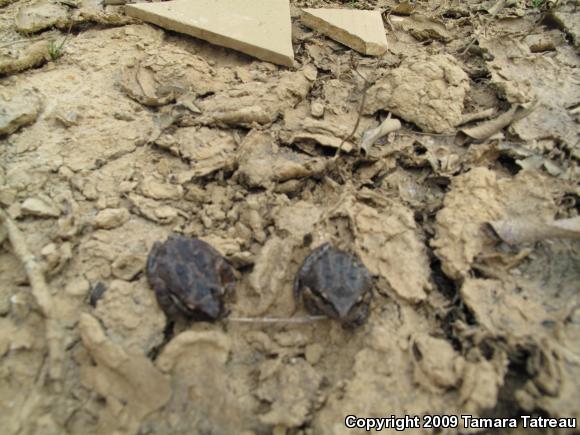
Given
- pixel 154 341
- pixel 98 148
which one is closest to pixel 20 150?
pixel 98 148

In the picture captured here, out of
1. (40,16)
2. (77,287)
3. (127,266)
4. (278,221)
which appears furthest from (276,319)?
(40,16)

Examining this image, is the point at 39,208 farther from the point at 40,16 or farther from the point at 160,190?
the point at 40,16

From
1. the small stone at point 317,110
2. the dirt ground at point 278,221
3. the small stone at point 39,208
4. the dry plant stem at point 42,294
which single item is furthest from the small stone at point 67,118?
the small stone at point 317,110

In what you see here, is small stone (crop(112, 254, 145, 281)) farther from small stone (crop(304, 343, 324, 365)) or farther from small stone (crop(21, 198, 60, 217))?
small stone (crop(304, 343, 324, 365))

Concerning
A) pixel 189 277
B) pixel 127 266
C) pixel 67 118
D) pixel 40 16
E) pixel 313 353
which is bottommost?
pixel 313 353

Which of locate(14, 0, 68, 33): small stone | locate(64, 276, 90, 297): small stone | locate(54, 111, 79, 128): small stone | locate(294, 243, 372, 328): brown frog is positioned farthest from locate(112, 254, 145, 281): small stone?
locate(14, 0, 68, 33): small stone

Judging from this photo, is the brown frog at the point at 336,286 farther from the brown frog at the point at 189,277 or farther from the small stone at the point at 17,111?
the small stone at the point at 17,111

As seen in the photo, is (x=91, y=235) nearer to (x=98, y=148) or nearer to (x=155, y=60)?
(x=98, y=148)
